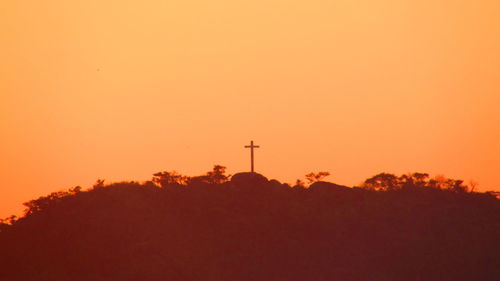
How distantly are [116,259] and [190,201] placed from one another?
13.6m

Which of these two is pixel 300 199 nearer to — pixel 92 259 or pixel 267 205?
pixel 267 205

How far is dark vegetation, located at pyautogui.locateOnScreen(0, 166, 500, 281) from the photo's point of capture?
10412 centimetres

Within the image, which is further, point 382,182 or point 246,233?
point 382,182

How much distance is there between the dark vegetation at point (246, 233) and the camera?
10412 centimetres

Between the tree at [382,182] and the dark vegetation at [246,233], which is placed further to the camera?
the tree at [382,182]

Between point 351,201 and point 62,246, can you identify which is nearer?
point 62,246

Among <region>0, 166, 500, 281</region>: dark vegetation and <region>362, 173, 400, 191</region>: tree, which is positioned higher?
<region>362, 173, 400, 191</region>: tree

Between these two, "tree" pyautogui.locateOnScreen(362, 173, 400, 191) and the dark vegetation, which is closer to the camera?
the dark vegetation

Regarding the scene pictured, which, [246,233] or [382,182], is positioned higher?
[382,182]

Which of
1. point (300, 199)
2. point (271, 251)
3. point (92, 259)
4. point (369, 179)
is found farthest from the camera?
point (369, 179)

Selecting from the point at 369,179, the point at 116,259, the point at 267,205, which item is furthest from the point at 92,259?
the point at 369,179

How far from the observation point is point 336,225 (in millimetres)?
115938

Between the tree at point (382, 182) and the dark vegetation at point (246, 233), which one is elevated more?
the tree at point (382, 182)

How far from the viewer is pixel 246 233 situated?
11219 centimetres
